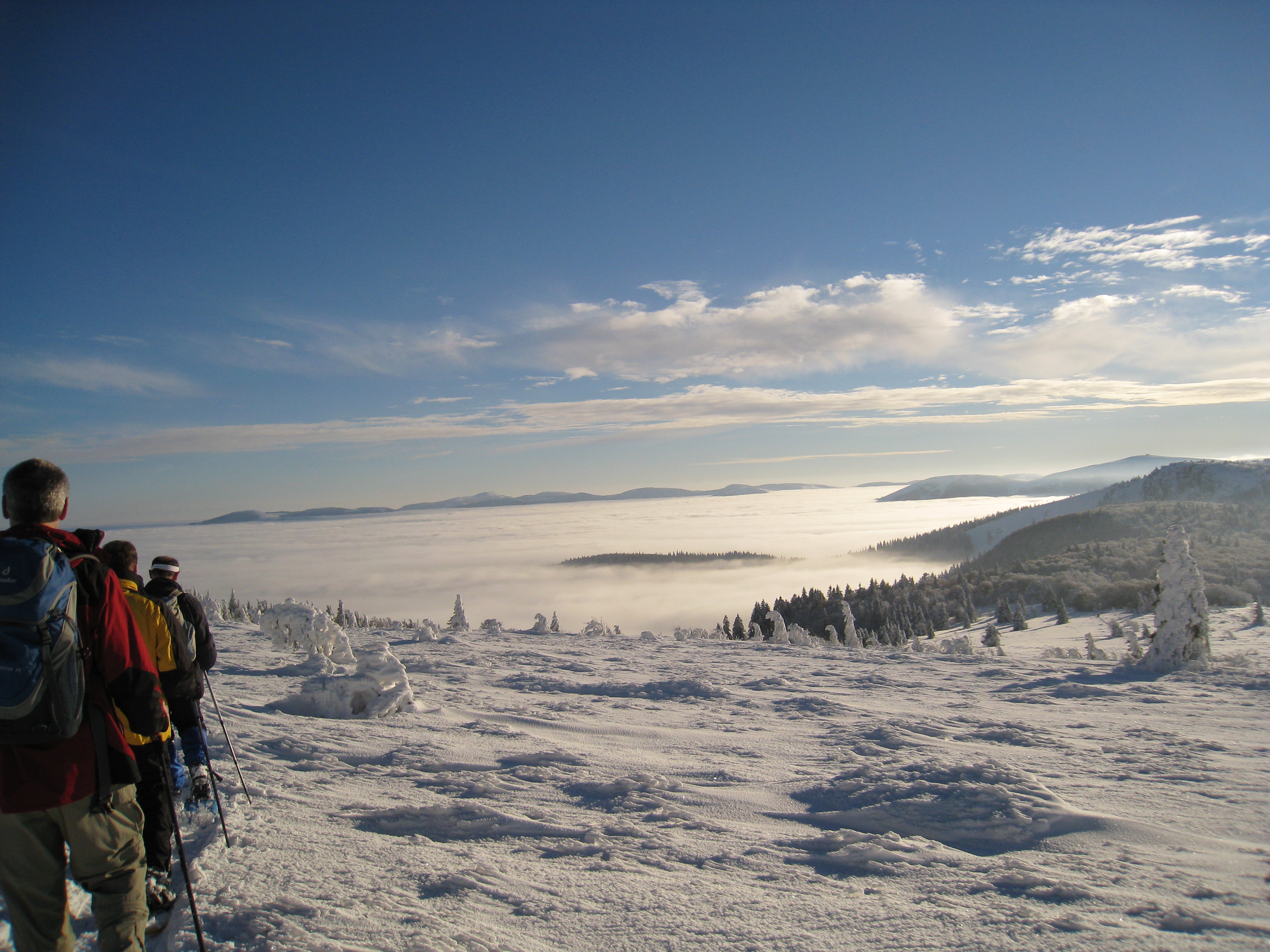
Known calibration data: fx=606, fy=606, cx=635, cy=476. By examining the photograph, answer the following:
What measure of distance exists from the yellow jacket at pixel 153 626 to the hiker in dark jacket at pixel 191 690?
0.25 metres

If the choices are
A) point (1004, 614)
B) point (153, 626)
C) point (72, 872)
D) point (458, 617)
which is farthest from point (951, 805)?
point (1004, 614)

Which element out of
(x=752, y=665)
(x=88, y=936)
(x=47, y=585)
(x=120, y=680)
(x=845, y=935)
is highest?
(x=47, y=585)

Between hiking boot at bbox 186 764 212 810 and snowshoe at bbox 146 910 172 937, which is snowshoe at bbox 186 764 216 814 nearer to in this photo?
hiking boot at bbox 186 764 212 810

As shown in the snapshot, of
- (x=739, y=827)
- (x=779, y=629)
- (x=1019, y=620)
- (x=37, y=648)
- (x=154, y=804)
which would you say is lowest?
(x=1019, y=620)

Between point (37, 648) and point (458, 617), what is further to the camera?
point (458, 617)

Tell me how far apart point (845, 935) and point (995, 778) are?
4.20 metres

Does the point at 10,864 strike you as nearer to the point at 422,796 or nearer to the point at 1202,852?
the point at 422,796

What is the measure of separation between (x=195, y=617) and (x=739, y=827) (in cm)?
588

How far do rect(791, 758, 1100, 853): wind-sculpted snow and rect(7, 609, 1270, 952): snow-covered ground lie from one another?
3 cm

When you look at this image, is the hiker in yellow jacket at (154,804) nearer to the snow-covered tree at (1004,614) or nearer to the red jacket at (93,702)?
the red jacket at (93,702)

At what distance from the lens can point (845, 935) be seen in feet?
13.5

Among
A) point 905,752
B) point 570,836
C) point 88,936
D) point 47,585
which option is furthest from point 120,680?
point 905,752

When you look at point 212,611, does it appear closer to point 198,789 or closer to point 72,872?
point 198,789

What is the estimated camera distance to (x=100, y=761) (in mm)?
2943
